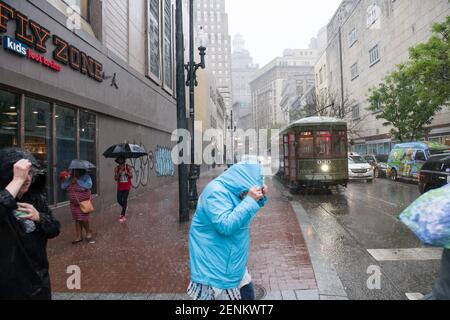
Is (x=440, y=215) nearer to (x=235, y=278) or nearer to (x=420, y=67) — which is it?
(x=235, y=278)

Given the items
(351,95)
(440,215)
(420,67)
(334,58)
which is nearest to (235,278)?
(440,215)

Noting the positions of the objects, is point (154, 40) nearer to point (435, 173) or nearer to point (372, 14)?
point (435, 173)

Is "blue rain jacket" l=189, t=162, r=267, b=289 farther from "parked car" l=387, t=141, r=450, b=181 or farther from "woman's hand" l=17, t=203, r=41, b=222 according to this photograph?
"parked car" l=387, t=141, r=450, b=181

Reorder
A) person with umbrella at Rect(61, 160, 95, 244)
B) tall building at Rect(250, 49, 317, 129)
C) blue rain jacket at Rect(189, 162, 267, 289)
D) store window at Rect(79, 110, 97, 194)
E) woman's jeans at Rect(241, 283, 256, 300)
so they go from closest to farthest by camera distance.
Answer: blue rain jacket at Rect(189, 162, 267, 289) → woman's jeans at Rect(241, 283, 256, 300) → person with umbrella at Rect(61, 160, 95, 244) → store window at Rect(79, 110, 97, 194) → tall building at Rect(250, 49, 317, 129)

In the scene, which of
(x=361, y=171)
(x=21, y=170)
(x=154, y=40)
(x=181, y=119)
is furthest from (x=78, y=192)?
(x=361, y=171)

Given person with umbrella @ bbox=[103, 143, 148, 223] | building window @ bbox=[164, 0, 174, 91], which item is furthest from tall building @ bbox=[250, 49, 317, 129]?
person with umbrella @ bbox=[103, 143, 148, 223]

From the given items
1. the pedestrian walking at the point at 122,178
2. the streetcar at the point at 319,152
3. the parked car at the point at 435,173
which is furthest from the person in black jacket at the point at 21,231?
the streetcar at the point at 319,152

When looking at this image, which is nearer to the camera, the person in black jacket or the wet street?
the person in black jacket

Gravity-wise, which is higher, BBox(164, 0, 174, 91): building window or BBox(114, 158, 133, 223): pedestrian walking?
BBox(164, 0, 174, 91): building window

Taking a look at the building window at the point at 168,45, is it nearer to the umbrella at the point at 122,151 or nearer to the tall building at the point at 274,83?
the umbrella at the point at 122,151

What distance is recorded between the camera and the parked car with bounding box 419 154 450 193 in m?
9.69

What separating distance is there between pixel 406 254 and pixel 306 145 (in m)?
9.06

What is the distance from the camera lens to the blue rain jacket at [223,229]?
8.09 ft

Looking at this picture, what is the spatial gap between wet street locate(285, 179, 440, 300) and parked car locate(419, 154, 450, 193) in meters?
1.09
